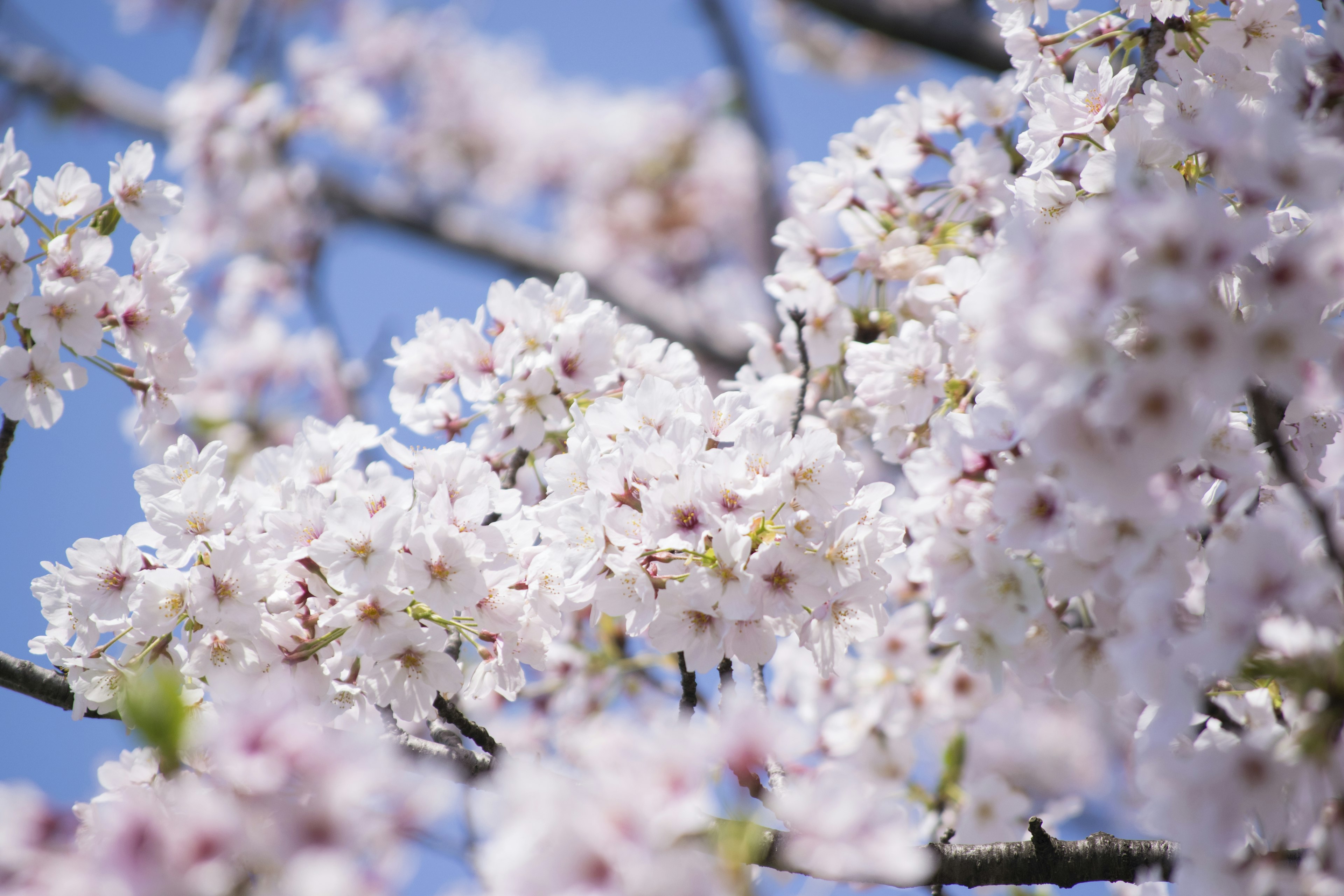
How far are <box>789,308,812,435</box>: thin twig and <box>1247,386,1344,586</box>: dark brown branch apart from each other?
88 cm

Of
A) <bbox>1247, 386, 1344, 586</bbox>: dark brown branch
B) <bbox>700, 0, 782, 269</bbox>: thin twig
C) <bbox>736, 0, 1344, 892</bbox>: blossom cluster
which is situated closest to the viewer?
<bbox>736, 0, 1344, 892</bbox>: blossom cluster

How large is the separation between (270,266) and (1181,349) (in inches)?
257

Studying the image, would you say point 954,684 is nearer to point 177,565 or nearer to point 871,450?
point 871,450

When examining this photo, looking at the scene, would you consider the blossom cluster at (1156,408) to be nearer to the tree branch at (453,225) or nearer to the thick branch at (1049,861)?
the thick branch at (1049,861)

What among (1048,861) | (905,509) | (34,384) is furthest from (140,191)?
(1048,861)

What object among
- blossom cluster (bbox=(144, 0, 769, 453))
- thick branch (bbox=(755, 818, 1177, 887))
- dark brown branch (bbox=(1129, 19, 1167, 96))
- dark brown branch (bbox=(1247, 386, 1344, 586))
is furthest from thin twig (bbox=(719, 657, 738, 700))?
blossom cluster (bbox=(144, 0, 769, 453))

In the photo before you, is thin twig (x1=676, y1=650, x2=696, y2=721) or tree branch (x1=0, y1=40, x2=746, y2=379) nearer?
thin twig (x1=676, y1=650, x2=696, y2=721)

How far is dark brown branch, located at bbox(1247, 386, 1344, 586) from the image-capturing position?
1191mm

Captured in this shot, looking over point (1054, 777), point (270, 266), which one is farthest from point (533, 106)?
point (1054, 777)

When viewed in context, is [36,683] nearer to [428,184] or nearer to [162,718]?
[162,718]

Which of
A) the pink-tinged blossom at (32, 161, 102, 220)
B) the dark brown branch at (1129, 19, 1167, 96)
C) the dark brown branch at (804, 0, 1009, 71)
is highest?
the dark brown branch at (804, 0, 1009, 71)

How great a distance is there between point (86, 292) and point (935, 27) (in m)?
4.97

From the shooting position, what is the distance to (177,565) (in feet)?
5.49

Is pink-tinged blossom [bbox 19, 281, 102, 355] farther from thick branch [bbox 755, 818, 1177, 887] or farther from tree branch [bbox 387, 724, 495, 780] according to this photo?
thick branch [bbox 755, 818, 1177, 887]
